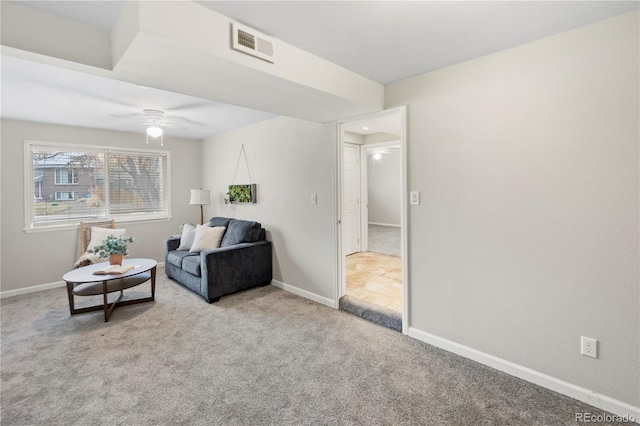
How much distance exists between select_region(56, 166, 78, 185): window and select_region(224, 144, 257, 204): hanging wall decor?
2.19 meters

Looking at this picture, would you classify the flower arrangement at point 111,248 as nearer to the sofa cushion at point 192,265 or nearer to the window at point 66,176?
the sofa cushion at point 192,265

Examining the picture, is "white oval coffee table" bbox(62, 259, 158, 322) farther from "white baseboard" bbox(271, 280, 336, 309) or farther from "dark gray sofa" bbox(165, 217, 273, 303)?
"white baseboard" bbox(271, 280, 336, 309)

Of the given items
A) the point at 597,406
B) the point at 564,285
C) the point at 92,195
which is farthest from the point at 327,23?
the point at 92,195

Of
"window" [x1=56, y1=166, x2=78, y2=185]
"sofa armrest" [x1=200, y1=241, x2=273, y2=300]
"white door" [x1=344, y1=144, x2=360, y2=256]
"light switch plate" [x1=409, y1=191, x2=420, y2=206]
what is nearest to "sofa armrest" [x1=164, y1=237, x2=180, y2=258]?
"sofa armrest" [x1=200, y1=241, x2=273, y2=300]

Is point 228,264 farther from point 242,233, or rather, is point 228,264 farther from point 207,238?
point 207,238

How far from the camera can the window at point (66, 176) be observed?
431 centimetres

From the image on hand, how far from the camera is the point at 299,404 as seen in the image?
188cm

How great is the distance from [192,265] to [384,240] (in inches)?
172

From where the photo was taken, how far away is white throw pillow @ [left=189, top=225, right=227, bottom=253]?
4.21 m

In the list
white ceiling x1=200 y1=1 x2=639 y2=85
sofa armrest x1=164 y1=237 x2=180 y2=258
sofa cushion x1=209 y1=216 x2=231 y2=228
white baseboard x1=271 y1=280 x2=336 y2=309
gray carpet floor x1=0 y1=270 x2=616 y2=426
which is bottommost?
gray carpet floor x1=0 y1=270 x2=616 y2=426

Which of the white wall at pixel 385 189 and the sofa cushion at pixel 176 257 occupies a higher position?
the white wall at pixel 385 189

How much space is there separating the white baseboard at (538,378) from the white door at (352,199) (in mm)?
2984

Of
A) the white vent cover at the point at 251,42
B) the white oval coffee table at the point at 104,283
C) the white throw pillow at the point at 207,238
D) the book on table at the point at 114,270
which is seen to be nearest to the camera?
the white vent cover at the point at 251,42

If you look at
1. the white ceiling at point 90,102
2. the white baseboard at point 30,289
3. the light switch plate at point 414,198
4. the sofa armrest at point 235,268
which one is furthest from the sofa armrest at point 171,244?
the light switch plate at point 414,198
